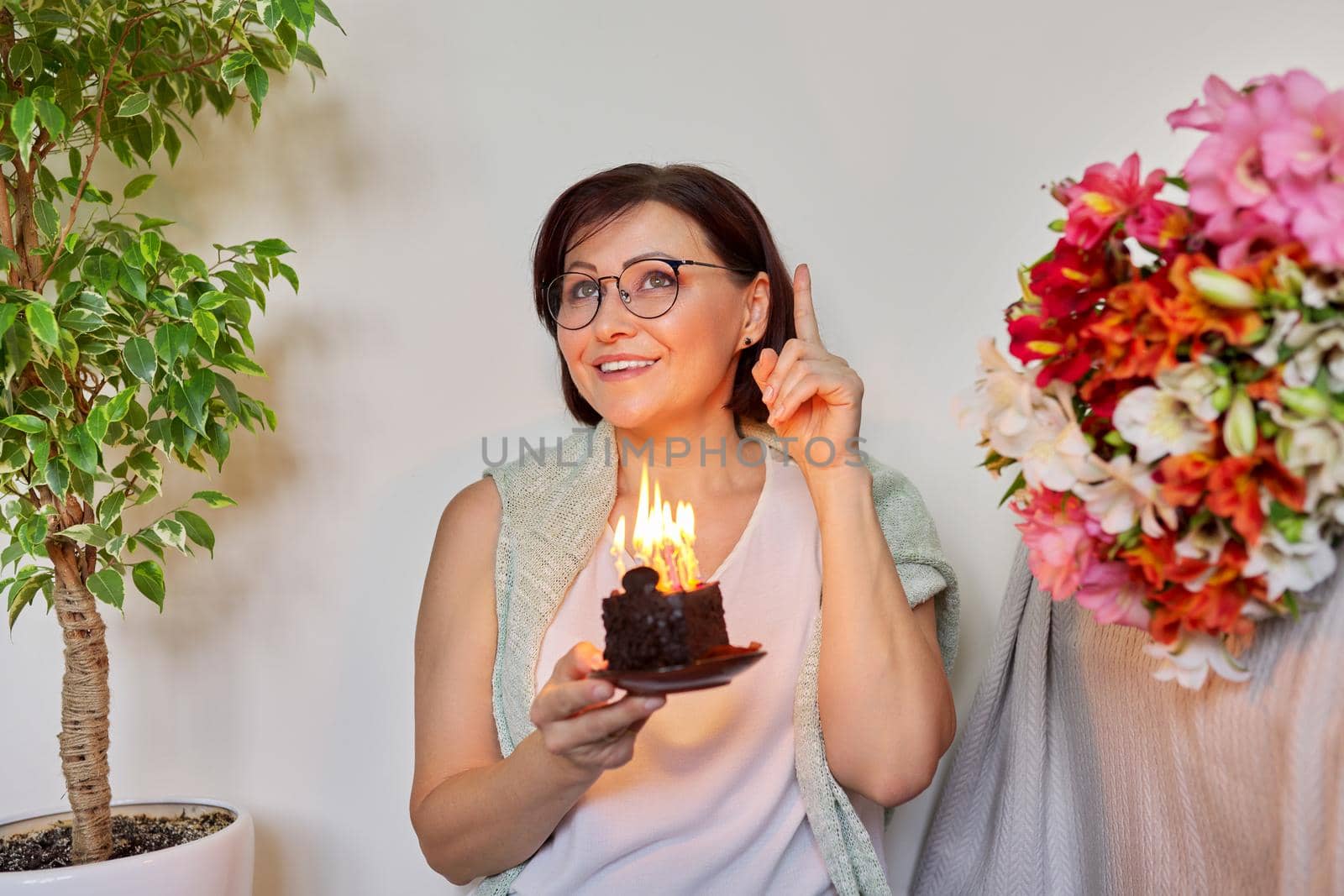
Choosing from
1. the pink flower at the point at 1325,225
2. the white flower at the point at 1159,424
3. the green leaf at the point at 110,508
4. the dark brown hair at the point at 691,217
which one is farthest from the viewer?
the dark brown hair at the point at 691,217

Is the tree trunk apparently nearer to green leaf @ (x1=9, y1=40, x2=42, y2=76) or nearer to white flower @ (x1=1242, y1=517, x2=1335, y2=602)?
green leaf @ (x1=9, y1=40, x2=42, y2=76)

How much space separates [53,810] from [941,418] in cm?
154

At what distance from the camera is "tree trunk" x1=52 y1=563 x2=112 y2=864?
159 cm

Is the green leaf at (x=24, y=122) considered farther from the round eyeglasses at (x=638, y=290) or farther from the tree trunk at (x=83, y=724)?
the round eyeglasses at (x=638, y=290)

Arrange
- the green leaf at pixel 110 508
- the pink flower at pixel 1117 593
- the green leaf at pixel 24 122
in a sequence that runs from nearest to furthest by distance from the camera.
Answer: the pink flower at pixel 1117 593
the green leaf at pixel 24 122
the green leaf at pixel 110 508

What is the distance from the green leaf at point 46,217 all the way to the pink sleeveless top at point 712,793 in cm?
85

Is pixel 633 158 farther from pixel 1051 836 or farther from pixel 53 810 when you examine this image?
pixel 53 810

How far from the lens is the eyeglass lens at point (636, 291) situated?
5.25ft

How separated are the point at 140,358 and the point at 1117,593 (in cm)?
120

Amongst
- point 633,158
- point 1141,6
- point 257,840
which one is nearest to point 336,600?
point 257,840

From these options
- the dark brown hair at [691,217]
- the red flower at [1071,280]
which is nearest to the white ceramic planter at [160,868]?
the dark brown hair at [691,217]

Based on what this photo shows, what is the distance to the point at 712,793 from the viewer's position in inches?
60.2

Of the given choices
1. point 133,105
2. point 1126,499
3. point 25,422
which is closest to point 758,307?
point 1126,499

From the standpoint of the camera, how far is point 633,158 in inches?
78.2
